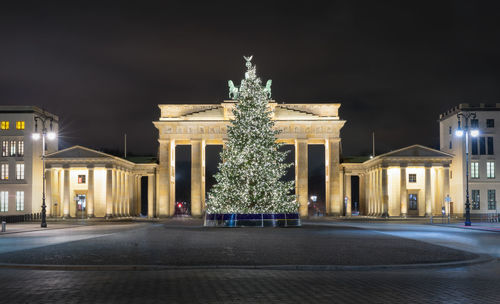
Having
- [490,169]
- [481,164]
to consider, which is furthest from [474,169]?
[490,169]

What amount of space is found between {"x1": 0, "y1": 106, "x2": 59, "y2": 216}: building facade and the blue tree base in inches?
1722

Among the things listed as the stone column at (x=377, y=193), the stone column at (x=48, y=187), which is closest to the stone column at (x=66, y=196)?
the stone column at (x=48, y=187)

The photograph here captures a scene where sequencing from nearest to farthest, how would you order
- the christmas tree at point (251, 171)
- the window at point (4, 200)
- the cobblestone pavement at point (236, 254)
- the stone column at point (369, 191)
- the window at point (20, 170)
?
1. the cobblestone pavement at point (236, 254)
2. the christmas tree at point (251, 171)
3. the window at point (4, 200)
4. the window at point (20, 170)
5. the stone column at point (369, 191)

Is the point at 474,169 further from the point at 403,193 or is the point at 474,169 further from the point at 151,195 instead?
the point at 151,195

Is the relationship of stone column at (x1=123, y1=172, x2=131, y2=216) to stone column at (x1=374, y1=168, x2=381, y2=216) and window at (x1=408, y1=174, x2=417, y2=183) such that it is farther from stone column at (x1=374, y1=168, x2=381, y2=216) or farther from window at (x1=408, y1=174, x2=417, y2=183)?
window at (x1=408, y1=174, x2=417, y2=183)

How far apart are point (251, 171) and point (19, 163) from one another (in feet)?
157

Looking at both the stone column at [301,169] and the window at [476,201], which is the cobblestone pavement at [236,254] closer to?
the stone column at [301,169]

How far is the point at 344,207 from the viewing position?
3866 inches

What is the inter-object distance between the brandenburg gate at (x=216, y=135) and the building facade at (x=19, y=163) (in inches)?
693

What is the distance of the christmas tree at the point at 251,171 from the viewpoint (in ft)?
161

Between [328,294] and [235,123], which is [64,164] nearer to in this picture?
[235,123]

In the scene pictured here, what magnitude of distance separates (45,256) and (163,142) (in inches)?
2567

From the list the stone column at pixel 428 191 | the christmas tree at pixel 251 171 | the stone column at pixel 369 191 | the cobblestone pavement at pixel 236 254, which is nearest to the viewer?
the cobblestone pavement at pixel 236 254

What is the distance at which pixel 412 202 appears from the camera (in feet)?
297
